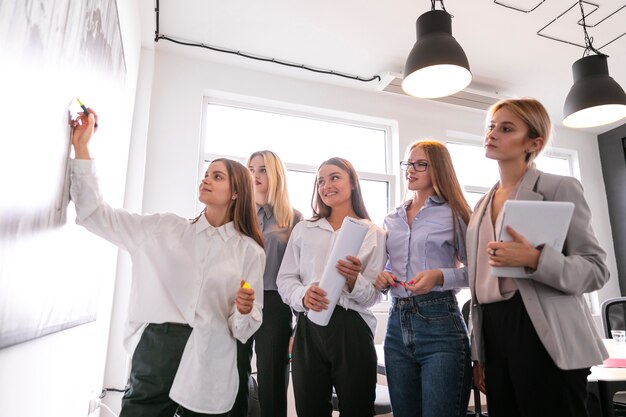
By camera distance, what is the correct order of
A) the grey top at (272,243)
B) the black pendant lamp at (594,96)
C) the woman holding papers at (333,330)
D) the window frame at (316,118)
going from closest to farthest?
the woman holding papers at (333,330) → the grey top at (272,243) → the black pendant lamp at (594,96) → the window frame at (316,118)

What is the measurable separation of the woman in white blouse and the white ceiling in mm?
1973

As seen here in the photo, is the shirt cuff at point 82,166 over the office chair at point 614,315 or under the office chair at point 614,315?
over

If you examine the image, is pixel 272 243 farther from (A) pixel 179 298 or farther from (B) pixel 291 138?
(B) pixel 291 138

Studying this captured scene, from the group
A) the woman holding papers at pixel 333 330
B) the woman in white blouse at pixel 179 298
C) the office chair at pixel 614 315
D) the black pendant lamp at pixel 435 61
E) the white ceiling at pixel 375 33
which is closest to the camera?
the woman in white blouse at pixel 179 298

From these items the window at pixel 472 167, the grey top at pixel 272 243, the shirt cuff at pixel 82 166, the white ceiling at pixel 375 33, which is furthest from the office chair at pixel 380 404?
the window at pixel 472 167

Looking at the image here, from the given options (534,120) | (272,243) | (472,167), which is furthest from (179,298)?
(472,167)

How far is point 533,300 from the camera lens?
110 centimetres

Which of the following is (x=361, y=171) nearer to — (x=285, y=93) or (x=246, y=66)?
(x=285, y=93)

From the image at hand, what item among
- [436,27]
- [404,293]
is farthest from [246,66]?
[404,293]

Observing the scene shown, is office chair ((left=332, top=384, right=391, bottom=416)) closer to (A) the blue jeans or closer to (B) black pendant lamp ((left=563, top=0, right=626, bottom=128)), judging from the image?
(A) the blue jeans

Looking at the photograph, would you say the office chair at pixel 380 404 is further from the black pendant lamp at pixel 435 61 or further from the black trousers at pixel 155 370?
the black pendant lamp at pixel 435 61

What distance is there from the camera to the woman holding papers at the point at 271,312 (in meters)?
1.49

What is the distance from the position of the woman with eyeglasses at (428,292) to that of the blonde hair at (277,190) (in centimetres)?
49

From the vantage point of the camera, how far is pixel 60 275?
1115 mm
